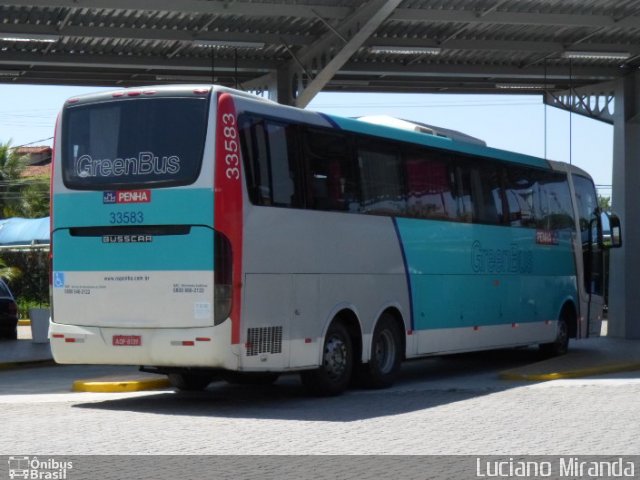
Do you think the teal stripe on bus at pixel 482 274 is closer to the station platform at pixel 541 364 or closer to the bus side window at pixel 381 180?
the bus side window at pixel 381 180

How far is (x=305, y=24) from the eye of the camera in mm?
22375

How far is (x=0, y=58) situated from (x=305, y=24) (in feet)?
19.2

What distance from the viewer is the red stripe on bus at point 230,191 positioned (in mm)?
13656

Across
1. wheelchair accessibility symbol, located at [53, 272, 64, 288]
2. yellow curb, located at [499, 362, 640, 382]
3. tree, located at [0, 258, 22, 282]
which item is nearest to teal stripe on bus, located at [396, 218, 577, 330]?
yellow curb, located at [499, 362, 640, 382]

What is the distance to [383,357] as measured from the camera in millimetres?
17125

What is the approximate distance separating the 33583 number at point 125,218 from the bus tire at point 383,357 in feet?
13.3

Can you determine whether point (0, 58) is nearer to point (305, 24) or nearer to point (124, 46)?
point (124, 46)

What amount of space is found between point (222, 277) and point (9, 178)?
47.4m

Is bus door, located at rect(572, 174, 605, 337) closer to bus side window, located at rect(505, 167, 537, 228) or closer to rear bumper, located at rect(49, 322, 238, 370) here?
bus side window, located at rect(505, 167, 537, 228)

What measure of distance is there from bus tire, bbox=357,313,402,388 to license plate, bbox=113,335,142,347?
3678 mm

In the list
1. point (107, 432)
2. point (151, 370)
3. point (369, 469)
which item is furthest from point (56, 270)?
point (369, 469)

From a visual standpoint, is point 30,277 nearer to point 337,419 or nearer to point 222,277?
point 222,277

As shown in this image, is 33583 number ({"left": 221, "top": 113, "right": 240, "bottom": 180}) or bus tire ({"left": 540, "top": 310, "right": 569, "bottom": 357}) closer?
33583 number ({"left": 221, "top": 113, "right": 240, "bottom": 180})

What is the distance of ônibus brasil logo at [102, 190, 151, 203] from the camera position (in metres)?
14.0
